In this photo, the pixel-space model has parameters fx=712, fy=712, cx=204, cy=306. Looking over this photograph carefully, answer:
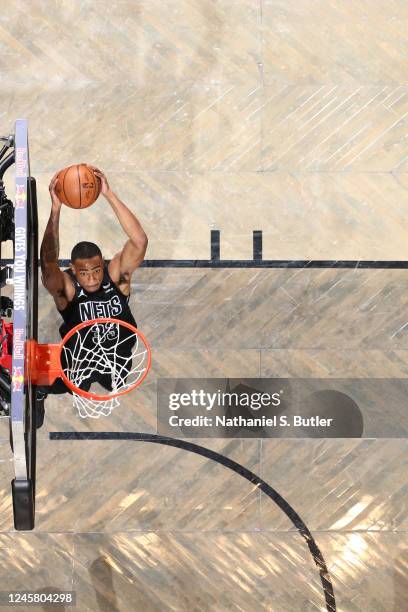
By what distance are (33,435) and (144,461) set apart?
4.63ft

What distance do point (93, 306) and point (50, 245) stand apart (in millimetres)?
817

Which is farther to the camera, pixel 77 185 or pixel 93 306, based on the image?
pixel 93 306

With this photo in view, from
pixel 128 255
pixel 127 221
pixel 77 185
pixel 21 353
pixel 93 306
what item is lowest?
pixel 21 353

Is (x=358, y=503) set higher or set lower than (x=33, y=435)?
lower

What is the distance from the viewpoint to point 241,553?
25.7 ft

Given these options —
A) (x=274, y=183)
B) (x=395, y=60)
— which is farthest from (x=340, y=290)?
(x=395, y=60)

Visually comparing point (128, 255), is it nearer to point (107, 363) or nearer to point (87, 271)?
point (87, 271)

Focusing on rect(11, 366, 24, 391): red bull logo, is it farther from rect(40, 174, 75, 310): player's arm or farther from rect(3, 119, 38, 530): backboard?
rect(40, 174, 75, 310): player's arm

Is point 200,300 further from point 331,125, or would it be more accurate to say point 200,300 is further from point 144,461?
point 331,125

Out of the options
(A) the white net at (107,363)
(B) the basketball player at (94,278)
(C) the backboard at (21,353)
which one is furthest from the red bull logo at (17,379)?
(B) the basketball player at (94,278)

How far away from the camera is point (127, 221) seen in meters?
7.86

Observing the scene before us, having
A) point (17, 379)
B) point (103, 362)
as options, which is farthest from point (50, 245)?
point (17, 379)

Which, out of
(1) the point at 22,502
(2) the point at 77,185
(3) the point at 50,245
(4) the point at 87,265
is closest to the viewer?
(1) the point at 22,502

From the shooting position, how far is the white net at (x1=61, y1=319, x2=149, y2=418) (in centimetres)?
771
